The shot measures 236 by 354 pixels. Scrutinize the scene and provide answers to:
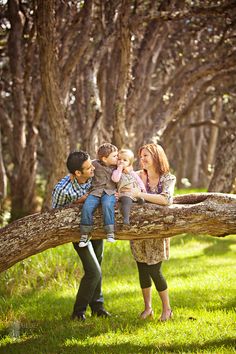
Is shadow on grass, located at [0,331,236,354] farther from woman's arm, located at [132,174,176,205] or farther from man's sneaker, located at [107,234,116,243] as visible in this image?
woman's arm, located at [132,174,176,205]

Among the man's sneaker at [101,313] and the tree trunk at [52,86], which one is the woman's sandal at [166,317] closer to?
the man's sneaker at [101,313]

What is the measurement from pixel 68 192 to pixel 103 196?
0.43 m

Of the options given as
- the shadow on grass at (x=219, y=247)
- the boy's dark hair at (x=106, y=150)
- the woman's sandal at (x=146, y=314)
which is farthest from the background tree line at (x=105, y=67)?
the woman's sandal at (x=146, y=314)

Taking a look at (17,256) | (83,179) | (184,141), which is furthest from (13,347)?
(184,141)

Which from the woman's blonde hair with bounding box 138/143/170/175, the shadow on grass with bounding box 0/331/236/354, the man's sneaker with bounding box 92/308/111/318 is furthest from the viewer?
the man's sneaker with bounding box 92/308/111/318

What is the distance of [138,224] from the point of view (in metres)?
5.80

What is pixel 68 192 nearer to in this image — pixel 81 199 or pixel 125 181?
pixel 81 199

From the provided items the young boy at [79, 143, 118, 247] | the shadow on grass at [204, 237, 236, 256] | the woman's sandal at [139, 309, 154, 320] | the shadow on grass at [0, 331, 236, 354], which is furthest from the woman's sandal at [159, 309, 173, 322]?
the shadow on grass at [204, 237, 236, 256]

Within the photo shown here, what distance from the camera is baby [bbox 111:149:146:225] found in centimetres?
582

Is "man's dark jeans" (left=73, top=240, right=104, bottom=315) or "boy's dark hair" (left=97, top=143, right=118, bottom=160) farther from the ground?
"boy's dark hair" (left=97, top=143, right=118, bottom=160)

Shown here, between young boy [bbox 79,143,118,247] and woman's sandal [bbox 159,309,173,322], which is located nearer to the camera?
young boy [bbox 79,143,118,247]

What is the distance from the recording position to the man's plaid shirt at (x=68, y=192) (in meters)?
6.15

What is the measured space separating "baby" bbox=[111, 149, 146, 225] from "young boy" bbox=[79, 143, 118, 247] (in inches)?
3.1

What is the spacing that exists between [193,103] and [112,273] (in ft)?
23.3
